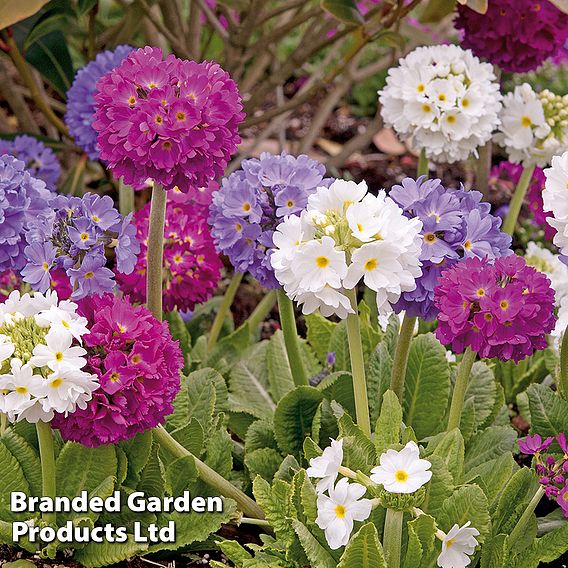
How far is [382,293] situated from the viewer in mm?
1500

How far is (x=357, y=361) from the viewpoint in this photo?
5.51 ft

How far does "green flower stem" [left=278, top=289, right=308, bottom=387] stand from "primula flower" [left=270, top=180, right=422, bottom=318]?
1.53 feet

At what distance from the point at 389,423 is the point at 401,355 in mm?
169

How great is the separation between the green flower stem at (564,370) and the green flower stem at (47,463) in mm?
916

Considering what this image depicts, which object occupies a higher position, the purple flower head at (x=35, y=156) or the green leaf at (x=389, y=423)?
the purple flower head at (x=35, y=156)

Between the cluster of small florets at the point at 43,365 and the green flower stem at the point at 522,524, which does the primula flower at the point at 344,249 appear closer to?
the cluster of small florets at the point at 43,365

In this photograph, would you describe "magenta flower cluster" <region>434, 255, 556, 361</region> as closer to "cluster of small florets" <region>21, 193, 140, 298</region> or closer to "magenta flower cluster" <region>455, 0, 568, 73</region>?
"cluster of small florets" <region>21, 193, 140, 298</region>

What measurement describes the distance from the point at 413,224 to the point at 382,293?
0.38ft

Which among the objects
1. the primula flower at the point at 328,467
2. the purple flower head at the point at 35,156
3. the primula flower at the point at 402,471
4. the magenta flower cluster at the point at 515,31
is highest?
the purple flower head at the point at 35,156

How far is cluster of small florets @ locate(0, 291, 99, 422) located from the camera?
146 centimetres

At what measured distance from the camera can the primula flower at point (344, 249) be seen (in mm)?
1456

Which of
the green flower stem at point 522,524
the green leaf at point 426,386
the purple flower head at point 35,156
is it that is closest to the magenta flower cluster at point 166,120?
the green leaf at point 426,386

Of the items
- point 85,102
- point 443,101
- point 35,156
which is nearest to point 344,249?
point 443,101

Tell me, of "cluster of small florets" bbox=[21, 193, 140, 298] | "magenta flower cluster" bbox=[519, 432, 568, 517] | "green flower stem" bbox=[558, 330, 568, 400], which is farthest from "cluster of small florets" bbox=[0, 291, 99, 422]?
"green flower stem" bbox=[558, 330, 568, 400]
